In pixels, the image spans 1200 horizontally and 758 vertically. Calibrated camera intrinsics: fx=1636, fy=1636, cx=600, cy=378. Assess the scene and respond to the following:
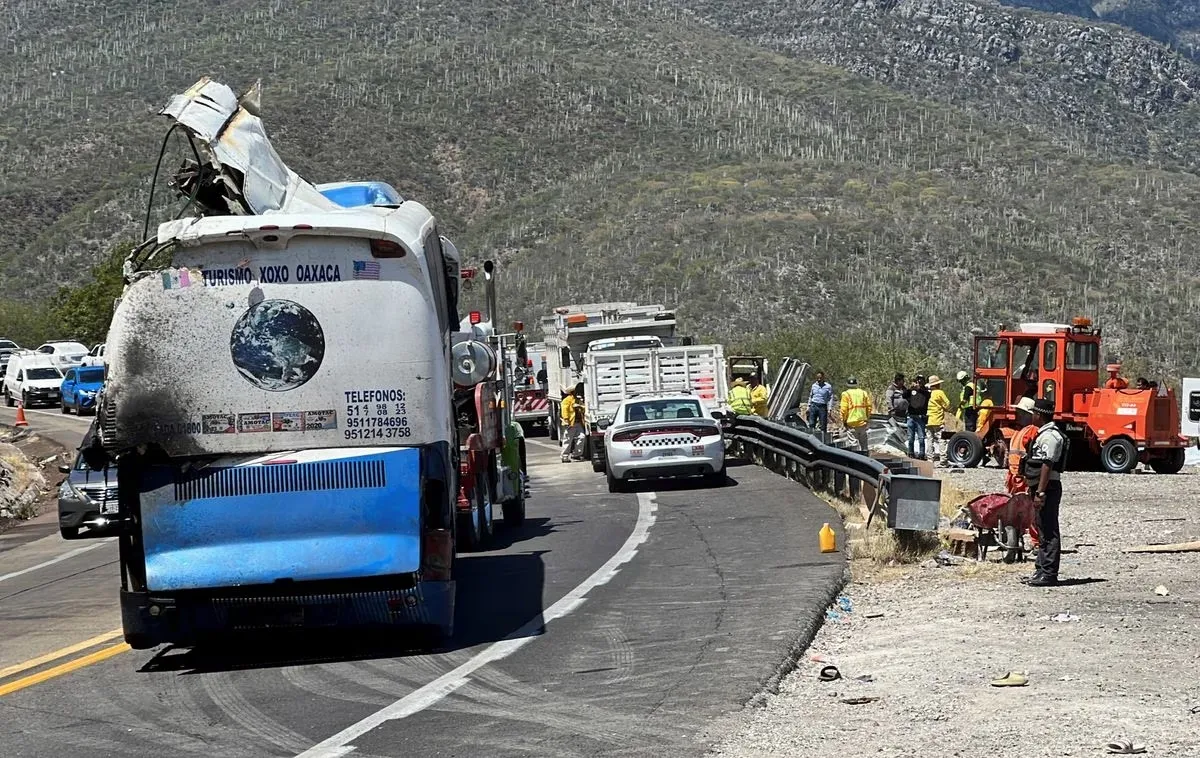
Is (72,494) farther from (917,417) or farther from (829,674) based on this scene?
(829,674)

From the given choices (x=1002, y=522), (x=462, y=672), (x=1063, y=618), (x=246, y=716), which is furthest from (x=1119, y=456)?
(x=246, y=716)

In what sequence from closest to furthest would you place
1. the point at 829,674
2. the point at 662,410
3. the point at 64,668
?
the point at 829,674, the point at 64,668, the point at 662,410

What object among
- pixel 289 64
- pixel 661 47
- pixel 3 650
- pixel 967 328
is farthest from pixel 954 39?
pixel 3 650

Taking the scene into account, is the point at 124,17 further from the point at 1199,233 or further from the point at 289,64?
the point at 1199,233

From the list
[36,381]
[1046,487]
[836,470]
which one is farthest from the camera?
[36,381]

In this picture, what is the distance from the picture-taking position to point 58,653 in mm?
12414

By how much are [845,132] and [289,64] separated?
116 ft

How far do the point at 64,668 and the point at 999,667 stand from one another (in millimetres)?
6451

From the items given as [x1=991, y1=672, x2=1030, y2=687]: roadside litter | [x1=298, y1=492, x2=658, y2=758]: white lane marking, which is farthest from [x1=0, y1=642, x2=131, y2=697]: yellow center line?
[x1=991, y1=672, x2=1030, y2=687]: roadside litter

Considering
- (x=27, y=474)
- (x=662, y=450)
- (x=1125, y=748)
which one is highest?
(x=1125, y=748)

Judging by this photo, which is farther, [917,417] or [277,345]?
[917,417]

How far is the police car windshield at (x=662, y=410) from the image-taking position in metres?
26.5

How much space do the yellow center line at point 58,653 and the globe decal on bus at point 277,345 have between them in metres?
2.74

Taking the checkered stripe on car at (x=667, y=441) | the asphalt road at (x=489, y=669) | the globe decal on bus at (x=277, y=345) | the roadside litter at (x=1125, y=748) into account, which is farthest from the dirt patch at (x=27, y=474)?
the roadside litter at (x=1125, y=748)
